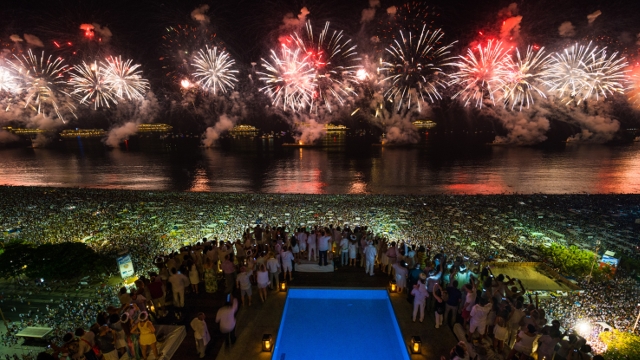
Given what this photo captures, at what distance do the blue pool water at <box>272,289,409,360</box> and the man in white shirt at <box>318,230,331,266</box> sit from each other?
111cm

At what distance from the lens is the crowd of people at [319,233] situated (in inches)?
359

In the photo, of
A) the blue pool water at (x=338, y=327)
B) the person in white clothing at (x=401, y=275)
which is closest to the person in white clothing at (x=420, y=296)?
the blue pool water at (x=338, y=327)

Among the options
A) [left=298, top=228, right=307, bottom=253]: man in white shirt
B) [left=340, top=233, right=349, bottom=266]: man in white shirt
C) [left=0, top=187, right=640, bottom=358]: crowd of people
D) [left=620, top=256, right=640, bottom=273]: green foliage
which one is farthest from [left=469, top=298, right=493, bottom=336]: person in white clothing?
[left=620, top=256, right=640, bottom=273]: green foliage

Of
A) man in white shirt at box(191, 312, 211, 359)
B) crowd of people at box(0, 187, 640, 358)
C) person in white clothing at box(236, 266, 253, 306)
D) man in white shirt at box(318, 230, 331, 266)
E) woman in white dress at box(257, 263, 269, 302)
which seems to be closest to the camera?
man in white shirt at box(191, 312, 211, 359)

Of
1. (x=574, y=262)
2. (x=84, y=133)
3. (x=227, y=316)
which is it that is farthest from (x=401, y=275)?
(x=84, y=133)

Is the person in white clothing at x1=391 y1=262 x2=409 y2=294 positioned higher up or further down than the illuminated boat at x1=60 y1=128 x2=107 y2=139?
further down

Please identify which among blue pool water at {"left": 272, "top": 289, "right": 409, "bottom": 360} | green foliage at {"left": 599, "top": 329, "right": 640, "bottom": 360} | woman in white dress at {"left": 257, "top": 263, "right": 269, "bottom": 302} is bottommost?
blue pool water at {"left": 272, "top": 289, "right": 409, "bottom": 360}

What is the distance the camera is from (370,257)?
10039 millimetres

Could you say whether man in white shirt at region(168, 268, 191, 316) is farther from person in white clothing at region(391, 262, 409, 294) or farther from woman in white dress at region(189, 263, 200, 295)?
person in white clothing at region(391, 262, 409, 294)

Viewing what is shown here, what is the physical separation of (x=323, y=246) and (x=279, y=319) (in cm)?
281

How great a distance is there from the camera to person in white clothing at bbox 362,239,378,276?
32.7 ft

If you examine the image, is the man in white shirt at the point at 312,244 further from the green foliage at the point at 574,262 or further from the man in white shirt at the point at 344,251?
the green foliage at the point at 574,262

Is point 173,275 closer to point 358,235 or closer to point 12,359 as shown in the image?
point 12,359

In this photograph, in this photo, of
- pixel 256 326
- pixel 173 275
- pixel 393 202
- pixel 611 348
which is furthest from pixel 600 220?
pixel 173 275
